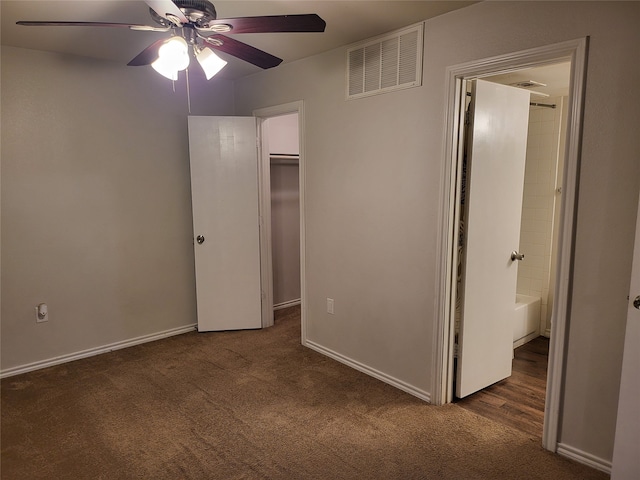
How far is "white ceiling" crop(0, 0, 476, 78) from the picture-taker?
2.31m

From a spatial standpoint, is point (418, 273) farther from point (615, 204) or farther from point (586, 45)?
point (586, 45)

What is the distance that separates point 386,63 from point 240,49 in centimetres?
107

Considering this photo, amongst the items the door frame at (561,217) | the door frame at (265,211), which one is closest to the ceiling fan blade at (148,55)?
the door frame at (265,211)

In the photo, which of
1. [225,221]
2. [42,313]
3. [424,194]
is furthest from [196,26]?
[42,313]

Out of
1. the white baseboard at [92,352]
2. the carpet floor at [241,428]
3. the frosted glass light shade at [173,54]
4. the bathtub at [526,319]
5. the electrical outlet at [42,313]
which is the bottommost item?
the carpet floor at [241,428]

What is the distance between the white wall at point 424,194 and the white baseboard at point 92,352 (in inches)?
52.6

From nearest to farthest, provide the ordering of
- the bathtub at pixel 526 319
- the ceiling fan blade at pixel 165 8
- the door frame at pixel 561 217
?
the ceiling fan blade at pixel 165 8, the door frame at pixel 561 217, the bathtub at pixel 526 319

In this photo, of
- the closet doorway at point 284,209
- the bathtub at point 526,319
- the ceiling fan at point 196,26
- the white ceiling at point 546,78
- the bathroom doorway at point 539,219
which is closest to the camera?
the ceiling fan at point 196,26

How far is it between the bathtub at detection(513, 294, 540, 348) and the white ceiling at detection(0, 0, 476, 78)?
2.66 metres

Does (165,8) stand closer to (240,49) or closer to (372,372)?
(240,49)

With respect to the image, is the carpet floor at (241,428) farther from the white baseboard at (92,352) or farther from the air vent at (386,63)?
the air vent at (386,63)

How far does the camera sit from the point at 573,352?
7.06 feet

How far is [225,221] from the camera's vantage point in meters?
4.01

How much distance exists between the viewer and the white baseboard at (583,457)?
2104mm
